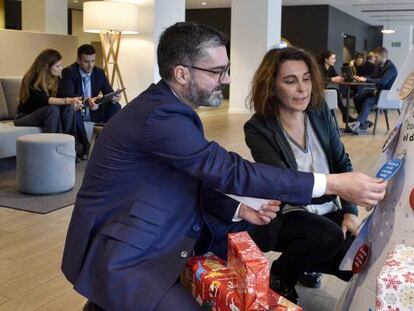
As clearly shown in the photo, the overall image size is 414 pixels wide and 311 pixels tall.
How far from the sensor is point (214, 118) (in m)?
9.94

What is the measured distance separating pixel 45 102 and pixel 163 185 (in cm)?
429

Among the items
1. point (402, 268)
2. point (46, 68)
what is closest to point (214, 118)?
point (46, 68)

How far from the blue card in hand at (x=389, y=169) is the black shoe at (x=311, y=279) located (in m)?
1.28

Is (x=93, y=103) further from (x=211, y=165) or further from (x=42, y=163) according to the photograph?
(x=211, y=165)

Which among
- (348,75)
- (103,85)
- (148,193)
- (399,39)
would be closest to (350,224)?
(148,193)

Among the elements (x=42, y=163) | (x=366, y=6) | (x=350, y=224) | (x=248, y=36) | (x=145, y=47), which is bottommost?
(x=42, y=163)

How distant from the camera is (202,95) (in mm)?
1508

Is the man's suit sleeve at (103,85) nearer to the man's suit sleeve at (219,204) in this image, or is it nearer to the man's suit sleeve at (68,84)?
the man's suit sleeve at (68,84)

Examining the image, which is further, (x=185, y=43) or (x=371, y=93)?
(x=371, y=93)

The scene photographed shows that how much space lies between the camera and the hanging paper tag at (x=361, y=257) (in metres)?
1.43

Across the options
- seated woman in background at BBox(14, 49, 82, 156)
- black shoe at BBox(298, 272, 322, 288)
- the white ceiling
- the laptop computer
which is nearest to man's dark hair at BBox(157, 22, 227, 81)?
black shoe at BBox(298, 272, 322, 288)

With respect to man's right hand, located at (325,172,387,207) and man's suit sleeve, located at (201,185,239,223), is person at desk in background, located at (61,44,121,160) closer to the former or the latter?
man's suit sleeve, located at (201,185,239,223)

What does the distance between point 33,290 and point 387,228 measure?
1770mm

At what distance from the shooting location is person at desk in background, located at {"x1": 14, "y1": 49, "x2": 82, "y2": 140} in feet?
17.4
